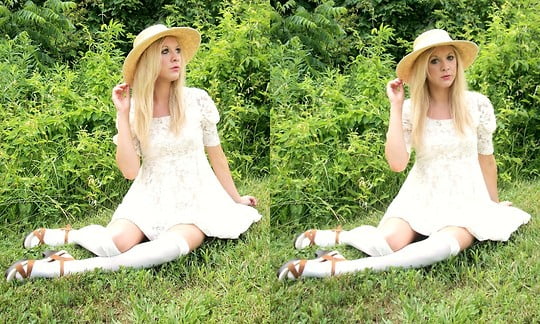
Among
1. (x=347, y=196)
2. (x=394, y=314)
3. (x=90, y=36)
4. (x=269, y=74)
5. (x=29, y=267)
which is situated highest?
(x=90, y=36)

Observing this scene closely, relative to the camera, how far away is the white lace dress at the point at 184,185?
2576 mm

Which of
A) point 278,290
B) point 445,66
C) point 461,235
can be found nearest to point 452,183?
point 461,235

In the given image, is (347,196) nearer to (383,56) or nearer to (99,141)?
(383,56)

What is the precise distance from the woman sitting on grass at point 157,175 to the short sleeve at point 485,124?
3.30 feet

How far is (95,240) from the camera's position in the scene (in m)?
2.50

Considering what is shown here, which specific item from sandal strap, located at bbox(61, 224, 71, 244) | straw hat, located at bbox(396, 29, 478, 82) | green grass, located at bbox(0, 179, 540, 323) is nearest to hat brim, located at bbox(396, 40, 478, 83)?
straw hat, located at bbox(396, 29, 478, 82)

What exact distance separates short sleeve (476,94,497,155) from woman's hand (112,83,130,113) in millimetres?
1327

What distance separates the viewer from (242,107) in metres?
2.78

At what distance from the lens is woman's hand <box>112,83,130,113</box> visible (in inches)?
98.3

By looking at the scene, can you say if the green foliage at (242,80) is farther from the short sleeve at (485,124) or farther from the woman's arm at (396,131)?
the short sleeve at (485,124)

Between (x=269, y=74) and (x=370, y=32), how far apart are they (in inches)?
17.5

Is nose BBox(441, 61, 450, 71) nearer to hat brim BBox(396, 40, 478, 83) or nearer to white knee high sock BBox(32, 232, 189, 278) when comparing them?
hat brim BBox(396, 40, 478, 83)

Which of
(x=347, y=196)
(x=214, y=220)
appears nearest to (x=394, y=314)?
(x=347, y=196)

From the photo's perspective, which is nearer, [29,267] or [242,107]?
[29,267]
